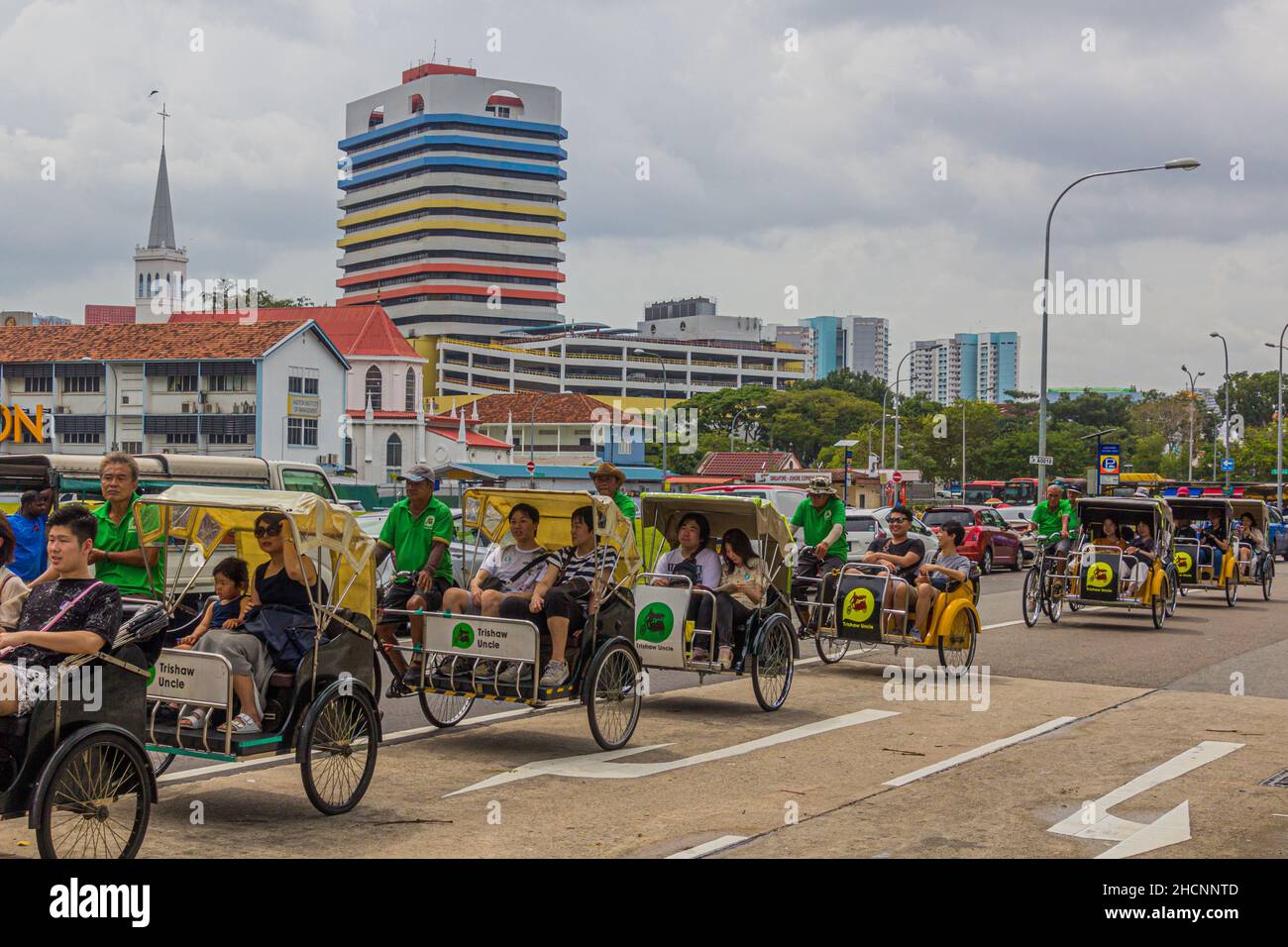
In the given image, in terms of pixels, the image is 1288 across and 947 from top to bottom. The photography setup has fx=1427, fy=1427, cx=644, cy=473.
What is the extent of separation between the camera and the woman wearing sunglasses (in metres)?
7.71

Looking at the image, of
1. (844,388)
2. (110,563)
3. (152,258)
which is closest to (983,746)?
(110,563)

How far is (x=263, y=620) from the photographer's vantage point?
8.12 metres

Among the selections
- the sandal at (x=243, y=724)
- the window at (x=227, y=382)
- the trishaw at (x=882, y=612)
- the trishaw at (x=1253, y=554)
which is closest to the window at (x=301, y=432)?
the window at (x=227, y=382)

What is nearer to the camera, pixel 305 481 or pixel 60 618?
pixel 60 618

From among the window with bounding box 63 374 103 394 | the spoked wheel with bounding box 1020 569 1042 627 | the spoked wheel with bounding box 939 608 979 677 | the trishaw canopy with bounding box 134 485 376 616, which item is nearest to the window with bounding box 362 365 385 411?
the window with bounding box 63 374 103 394

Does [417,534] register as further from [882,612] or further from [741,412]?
[741,412]

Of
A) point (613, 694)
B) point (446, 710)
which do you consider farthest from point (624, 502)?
point (613, 694)

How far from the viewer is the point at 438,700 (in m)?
11.3

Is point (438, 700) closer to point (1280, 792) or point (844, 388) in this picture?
point (1280, 792)

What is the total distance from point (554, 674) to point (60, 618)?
396 cm

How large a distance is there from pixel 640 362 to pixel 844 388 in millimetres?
25992

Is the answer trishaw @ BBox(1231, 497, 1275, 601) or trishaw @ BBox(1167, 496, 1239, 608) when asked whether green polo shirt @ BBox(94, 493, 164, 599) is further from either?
trishaw @ BBox(1231, 497, 1275, 601)

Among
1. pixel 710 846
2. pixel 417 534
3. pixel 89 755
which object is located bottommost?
pixel 710 846

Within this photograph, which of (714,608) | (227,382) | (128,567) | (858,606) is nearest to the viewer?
(128,567)
